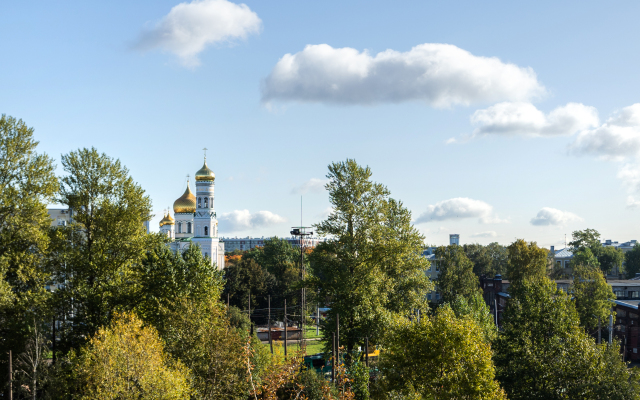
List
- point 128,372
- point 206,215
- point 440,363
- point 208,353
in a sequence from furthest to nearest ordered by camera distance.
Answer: point 206,215 → point 208,353 → point 128,372 → point 440,363

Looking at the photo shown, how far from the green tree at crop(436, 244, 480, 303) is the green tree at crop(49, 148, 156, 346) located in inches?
1751

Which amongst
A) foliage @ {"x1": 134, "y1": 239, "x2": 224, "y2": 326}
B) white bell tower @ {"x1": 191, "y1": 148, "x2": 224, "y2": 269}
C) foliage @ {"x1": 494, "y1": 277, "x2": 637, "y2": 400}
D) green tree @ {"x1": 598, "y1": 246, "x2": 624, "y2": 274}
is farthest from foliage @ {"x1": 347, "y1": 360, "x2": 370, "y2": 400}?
green tree @ {"x1": 598, "y1": 246, "x2": 624, "y2": 274}

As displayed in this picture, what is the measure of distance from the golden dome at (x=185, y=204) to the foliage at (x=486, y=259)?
57.3m

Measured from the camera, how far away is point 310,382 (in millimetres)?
26750

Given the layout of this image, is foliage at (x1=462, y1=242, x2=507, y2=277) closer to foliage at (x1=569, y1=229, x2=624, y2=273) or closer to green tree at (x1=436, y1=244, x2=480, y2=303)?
foliage at (x1=569, y1=229, x2=624, y2=273)

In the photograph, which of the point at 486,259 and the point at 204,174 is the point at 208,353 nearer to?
the point at 204,174

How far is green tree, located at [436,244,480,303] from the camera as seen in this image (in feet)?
222

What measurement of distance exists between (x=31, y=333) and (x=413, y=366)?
67.3ft

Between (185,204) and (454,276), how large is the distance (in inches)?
2591

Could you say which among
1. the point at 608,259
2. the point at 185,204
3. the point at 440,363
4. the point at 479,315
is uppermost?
the point at 185,204

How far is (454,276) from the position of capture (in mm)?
68750

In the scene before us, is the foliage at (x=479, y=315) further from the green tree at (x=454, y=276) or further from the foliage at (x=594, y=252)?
the foliage at (x=594, y=252)

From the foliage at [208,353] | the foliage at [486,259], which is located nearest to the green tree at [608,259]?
the foliage at [486,259]

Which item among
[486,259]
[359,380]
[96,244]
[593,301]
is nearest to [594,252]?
[486,259]
